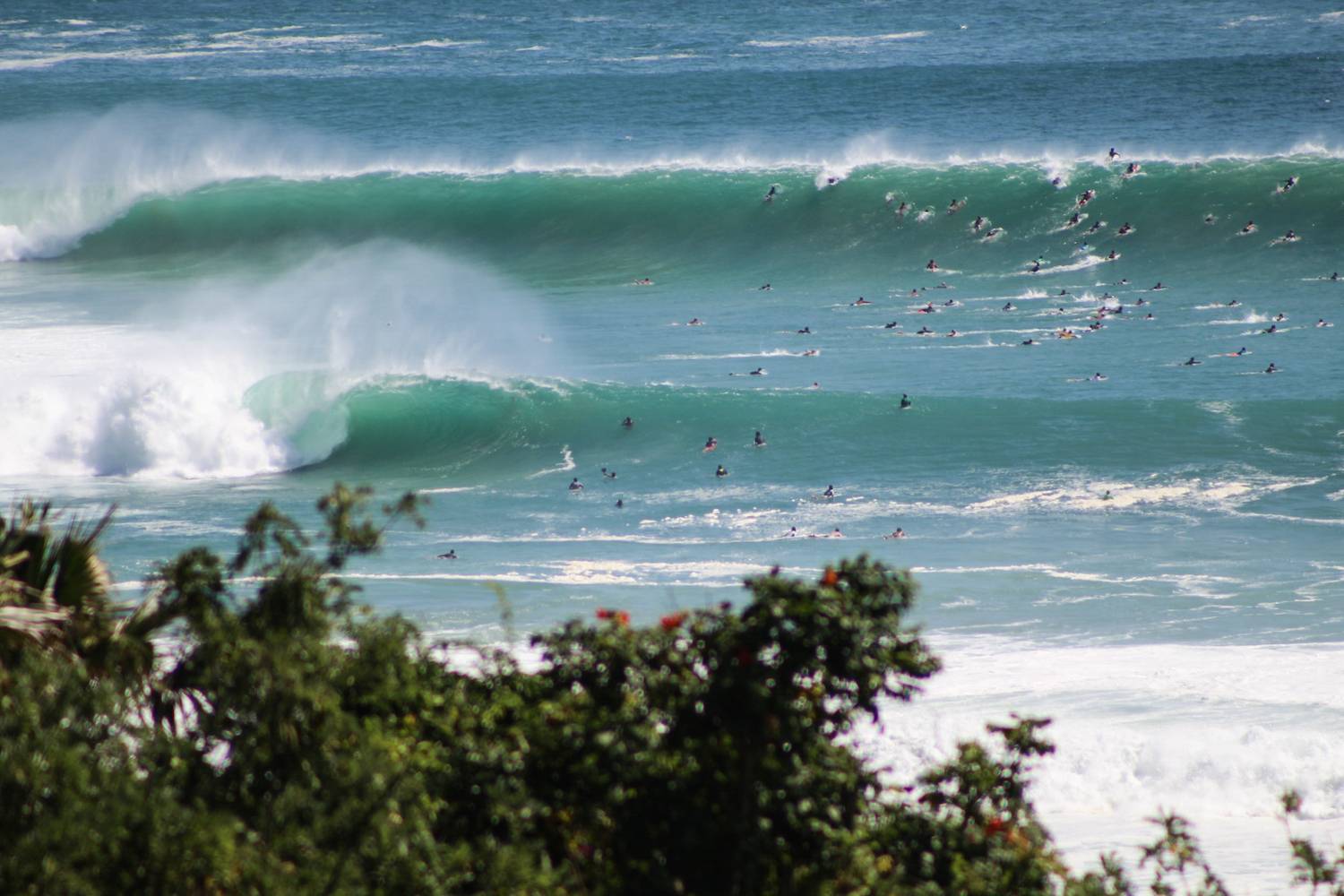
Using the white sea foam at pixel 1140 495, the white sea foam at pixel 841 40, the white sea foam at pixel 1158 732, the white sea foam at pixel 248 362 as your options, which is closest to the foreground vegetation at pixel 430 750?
the white sea foam at pixel 1158 732

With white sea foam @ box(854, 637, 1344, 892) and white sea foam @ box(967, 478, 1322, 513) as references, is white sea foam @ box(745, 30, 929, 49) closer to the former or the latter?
white sea foam @ box(967, 478, 1322, 513)

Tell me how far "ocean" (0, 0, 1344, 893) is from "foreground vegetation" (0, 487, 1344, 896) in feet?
14.7

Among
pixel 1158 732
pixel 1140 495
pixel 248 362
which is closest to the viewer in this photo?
pixel 1158 732

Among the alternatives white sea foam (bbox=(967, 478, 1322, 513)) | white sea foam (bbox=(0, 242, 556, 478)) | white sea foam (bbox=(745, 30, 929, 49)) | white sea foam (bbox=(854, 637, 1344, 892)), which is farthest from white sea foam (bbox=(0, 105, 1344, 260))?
white sea foam (bbox=(854, 637, 1344, 892))

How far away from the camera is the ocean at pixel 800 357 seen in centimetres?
1589

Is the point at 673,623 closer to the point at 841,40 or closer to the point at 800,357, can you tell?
the point at 800,357

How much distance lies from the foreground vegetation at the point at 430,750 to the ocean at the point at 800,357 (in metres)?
4.47

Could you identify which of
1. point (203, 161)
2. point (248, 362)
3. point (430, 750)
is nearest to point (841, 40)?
point (203, 161)

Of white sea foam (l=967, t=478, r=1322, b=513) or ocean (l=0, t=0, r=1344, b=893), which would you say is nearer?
ocean (l=0, t=0, r=1344, b=893)

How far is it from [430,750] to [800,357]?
80.3 ft

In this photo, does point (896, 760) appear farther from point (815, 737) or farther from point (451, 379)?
point (451, 379)

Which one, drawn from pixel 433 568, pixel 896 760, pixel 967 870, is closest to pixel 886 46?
pixel 433 568

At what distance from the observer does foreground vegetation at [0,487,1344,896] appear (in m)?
5.03

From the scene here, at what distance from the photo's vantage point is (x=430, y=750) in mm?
6066
